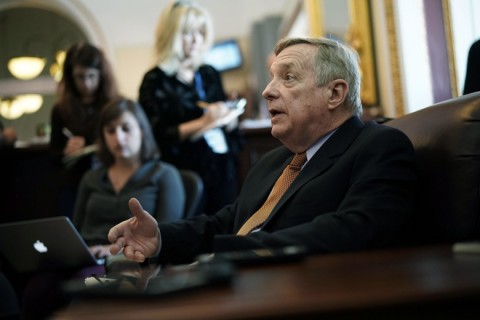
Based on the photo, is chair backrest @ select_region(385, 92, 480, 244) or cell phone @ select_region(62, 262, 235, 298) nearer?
cell phone @ select_region(62, 262, 235, 298)

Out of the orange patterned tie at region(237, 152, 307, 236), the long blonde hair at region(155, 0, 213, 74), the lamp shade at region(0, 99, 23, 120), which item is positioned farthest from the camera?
the lamp shade at region(0, 99, 23, 120)

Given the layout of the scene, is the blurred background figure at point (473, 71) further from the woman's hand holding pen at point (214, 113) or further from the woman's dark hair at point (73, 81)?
the woman's dark hair at point (73, 81)

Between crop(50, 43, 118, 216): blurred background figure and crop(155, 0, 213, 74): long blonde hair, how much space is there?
12.0 inches

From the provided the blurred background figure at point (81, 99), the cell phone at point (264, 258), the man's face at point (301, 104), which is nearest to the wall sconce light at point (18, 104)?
the blurred background figure at point (81, 99)

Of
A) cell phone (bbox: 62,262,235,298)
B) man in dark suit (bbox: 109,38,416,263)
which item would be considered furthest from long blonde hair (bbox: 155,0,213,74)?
cell phone (bbox: 62,262,235,298)

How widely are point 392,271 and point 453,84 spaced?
107 inches

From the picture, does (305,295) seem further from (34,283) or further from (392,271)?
(34,283)

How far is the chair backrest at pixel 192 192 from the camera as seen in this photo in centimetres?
314

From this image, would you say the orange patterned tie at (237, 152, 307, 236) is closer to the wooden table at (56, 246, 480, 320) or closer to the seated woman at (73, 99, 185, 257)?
the wooden table at (56, 246, 480, 320)

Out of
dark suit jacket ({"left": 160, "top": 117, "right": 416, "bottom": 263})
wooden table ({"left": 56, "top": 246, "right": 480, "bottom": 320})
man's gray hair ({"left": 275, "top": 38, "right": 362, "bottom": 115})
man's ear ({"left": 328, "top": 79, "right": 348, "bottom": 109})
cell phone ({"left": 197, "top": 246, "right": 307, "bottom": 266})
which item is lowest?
dark suit jacket ({"left": 160, "top": 117, "right": 416, "bottom": 263})

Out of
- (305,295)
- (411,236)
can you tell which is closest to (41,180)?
(411,236)

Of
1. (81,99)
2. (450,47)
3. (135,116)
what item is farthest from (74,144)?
(450,47)

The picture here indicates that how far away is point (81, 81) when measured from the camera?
3.66 metres

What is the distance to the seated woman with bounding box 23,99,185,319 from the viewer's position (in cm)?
310
